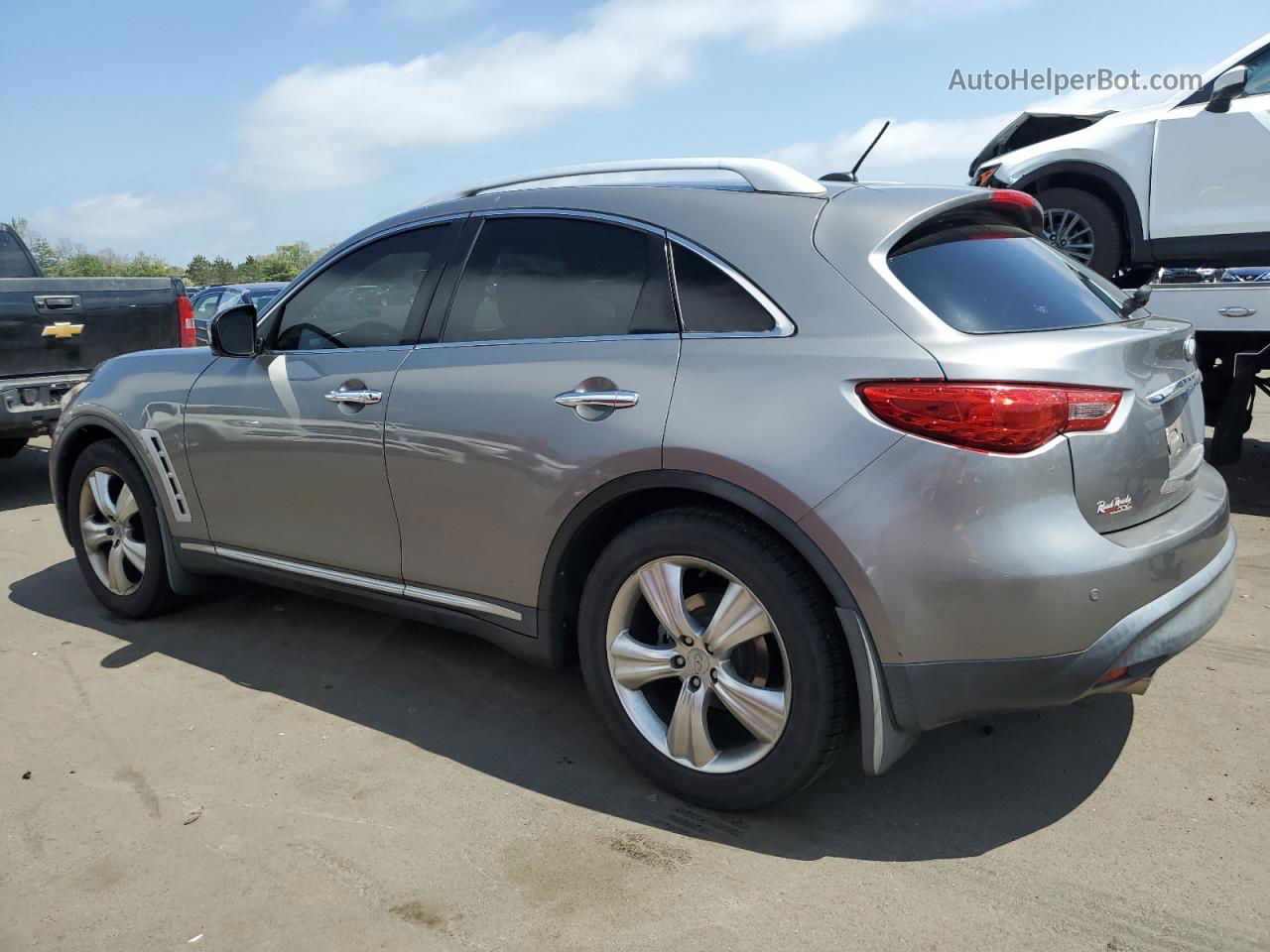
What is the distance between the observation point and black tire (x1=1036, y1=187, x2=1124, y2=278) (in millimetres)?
6425

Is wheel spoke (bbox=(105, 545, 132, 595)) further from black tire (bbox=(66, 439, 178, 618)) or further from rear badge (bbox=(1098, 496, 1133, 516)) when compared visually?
rear badge (bbox=(1098, 496, 1133, 516))

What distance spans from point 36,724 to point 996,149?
7092mm

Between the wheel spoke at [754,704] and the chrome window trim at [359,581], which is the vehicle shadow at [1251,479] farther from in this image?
the chrome window trim at [359,581]

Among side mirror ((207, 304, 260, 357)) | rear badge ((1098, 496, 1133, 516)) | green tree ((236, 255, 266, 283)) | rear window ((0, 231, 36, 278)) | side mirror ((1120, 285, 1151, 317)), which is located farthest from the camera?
green tree ((236, 255, 266, 283))

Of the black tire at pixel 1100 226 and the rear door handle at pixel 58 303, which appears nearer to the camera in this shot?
the black tire at pixel 1100 226

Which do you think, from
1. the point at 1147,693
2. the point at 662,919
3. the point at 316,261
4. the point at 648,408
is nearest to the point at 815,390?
the point at 648,408

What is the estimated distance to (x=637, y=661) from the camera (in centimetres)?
288

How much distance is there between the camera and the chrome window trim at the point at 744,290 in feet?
8.71

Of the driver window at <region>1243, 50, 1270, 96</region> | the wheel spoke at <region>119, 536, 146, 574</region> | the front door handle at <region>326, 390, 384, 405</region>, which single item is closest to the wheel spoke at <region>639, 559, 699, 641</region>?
the front door handle at <region>326, 390, 384, 405</region>

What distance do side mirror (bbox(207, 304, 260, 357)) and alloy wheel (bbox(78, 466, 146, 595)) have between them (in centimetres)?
98

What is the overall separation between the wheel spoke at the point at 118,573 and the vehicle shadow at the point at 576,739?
168mm

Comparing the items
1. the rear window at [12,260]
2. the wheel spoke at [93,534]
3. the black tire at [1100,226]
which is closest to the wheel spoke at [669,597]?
the wheel spoke at [93,534]

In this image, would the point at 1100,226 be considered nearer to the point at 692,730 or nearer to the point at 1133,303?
the point at 1133,303

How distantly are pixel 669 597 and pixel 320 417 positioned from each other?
1.54 m
